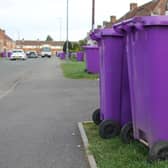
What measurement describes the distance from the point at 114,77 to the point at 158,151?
5.35ft

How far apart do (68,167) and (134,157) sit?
32.7 inches

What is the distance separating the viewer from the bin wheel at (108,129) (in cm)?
606

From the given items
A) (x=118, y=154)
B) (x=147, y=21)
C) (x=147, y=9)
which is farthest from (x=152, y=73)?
(x=147, y=9)

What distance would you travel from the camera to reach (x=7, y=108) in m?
10.1

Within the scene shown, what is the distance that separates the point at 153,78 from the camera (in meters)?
4.69

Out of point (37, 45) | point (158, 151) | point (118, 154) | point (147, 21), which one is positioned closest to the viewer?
point (147, 21)

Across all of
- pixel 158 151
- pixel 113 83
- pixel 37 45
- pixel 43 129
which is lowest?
pixel 43 129

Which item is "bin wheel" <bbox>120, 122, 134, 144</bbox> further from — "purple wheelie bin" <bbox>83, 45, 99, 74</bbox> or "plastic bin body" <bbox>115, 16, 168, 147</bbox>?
"purple wheelie bin" <bbox>83, 45, 99, 74</bbox>

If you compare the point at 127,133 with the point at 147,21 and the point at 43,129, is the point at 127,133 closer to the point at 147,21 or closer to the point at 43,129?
the point at 147,21

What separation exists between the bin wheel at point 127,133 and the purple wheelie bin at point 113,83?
0.15m

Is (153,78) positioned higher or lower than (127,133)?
higher

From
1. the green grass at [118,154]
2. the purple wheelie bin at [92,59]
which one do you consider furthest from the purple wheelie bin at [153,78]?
the purple wheelie bin at [92,59]

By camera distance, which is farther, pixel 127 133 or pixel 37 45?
pixel 37 45

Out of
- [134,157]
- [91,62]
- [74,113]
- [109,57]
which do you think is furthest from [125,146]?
[91,62]
